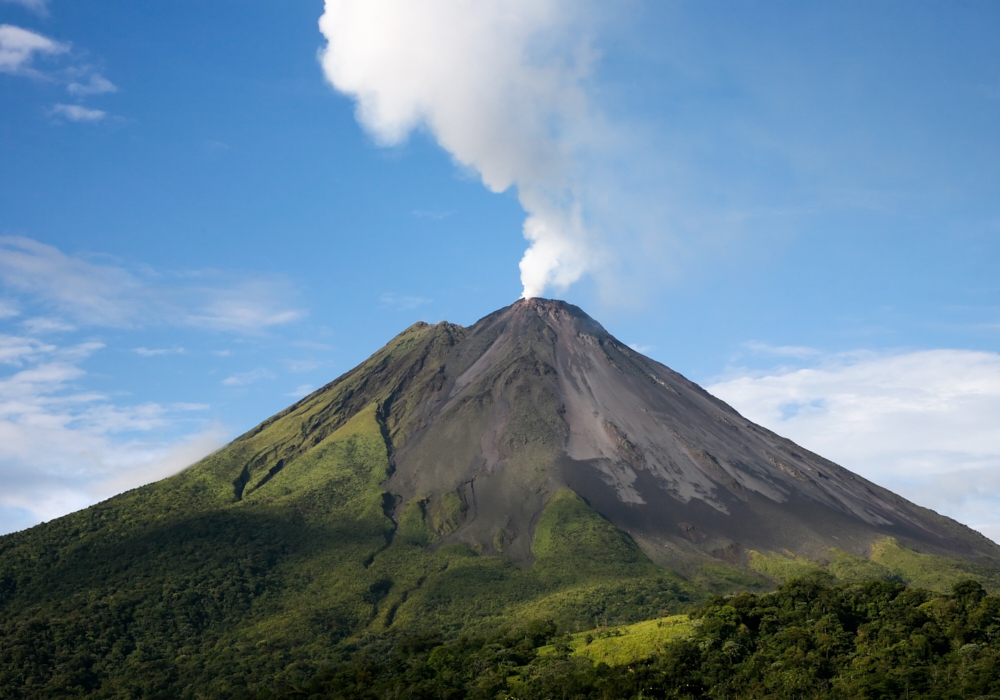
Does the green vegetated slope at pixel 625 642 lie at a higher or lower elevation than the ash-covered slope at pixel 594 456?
lower

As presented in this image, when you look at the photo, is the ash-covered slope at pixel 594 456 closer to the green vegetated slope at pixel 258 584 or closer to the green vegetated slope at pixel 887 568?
the green vegetated slope at pixel 887 568

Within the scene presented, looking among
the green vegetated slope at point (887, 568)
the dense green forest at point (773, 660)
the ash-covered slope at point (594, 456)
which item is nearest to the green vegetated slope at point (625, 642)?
the dense green forest at point (773, 660)

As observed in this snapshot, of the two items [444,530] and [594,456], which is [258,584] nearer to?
[444,530]

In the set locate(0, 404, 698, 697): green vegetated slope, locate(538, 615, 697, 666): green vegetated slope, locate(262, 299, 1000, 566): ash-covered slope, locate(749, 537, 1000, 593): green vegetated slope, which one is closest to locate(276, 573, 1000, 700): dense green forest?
locate(538, 615, 697, 666): green vegetated slope

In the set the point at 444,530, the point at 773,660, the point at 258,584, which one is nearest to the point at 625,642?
the point at 773,660

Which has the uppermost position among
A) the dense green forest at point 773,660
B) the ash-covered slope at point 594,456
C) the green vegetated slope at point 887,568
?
the ash-covered slope at point 594,456

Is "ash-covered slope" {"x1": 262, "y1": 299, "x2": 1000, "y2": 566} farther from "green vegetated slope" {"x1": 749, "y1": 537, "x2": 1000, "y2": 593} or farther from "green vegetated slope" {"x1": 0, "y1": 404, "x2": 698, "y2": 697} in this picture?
"green vegetated slope" {"x1": 0, "y1": 404, "x2": 698, "y2": 697}
